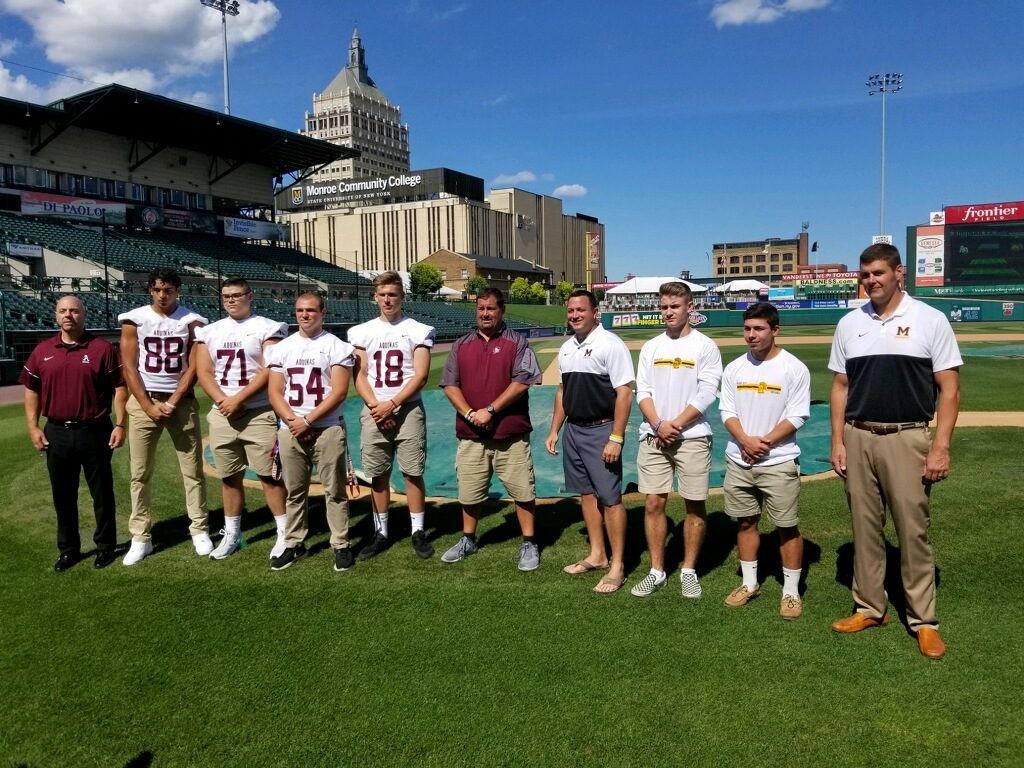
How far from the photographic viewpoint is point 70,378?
4.91 meters

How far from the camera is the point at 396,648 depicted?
12.0ft

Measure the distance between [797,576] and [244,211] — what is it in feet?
156

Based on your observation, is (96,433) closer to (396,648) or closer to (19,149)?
(396,648)

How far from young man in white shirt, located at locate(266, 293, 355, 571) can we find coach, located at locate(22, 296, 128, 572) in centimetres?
119

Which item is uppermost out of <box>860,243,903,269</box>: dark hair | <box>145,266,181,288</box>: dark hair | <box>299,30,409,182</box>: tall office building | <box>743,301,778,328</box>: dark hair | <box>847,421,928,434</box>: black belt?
→ <box>299,30,409,182</box>: tall office building

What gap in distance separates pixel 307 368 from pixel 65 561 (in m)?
2.25

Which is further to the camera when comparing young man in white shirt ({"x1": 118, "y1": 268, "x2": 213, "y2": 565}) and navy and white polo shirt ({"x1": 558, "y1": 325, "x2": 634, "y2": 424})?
young man in white shirt ({"x1": 118, "y1": 268, "x2": 213, "y2": 565})

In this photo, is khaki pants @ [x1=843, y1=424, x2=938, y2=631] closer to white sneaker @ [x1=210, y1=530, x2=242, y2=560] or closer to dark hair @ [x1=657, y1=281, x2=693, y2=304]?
dark hair @ [x1=657, y1=281, x2=693, y2=304]

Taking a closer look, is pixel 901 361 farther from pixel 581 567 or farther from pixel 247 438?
pixel 247 438

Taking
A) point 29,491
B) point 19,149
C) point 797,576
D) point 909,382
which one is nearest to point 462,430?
point 797,576

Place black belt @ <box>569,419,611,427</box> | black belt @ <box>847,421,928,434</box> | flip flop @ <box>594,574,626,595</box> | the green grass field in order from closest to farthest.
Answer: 1. the green grass field
2. black belt @ <box>847,421,928,434</box>
3. flip flop @ <box>594,574,626,595</box>
4. black belt @ <box>569,419,611,427</box>

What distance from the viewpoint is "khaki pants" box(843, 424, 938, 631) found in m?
3.56

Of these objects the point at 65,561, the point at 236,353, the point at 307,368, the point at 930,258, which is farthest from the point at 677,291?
the point at 930,258

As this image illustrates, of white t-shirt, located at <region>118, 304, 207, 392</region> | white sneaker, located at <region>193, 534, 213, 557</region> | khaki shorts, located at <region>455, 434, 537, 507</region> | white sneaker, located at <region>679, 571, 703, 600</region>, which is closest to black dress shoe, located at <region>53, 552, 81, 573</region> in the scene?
white sneaker, located at <region>193, 534, 213, 557</region>
